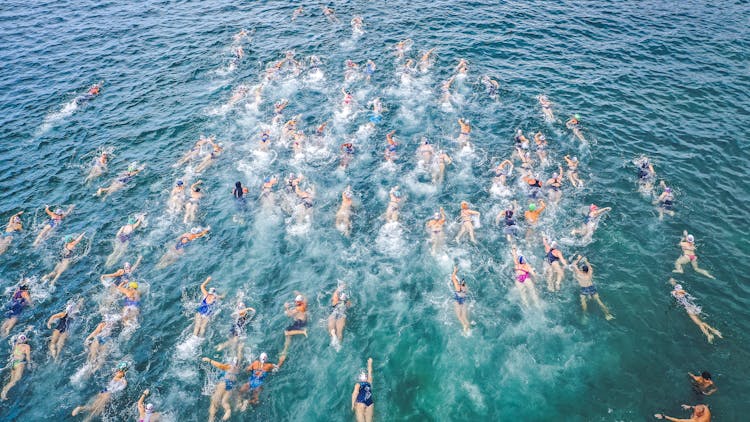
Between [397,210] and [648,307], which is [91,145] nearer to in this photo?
[397,210]

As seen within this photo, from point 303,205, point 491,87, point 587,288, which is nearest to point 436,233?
point 587,288

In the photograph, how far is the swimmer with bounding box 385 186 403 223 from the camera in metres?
23.9

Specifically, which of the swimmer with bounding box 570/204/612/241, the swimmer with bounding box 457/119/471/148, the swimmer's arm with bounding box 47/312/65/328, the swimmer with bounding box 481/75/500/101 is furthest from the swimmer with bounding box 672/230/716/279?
the swimmer's arm with bounding box 47/312/65/328

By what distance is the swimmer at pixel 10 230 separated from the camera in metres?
23.8

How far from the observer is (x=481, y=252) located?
22094 millimetres

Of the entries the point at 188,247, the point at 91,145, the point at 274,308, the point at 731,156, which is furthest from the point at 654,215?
the point at 91,145

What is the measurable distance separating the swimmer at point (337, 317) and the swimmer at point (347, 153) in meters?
11.1

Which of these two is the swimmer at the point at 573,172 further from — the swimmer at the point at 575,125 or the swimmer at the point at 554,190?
the swimmer at the point at 575,125

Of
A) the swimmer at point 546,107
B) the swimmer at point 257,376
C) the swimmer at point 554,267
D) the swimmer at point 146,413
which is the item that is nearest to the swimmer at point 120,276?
the swimmer at point 146,413

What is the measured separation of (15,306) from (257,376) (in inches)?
548

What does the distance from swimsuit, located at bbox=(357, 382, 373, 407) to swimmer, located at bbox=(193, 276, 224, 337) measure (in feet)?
27.7

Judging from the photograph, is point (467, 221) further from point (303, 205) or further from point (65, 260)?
point (65, 260)

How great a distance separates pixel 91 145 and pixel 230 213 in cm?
1562

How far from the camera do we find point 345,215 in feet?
79.7
